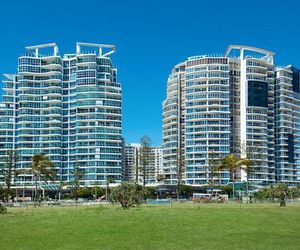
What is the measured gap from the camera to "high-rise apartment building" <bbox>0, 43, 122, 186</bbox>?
15888 centimetres

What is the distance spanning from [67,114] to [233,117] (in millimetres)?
54686

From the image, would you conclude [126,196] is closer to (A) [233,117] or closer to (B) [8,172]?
(B) [8,172]

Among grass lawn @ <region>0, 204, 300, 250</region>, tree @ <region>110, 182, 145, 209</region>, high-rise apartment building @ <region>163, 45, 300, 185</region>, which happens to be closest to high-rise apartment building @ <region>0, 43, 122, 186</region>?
high-rise apartment building @ <region>163, 45, 300, 185</region>

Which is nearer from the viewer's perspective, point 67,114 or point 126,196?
point 126,196

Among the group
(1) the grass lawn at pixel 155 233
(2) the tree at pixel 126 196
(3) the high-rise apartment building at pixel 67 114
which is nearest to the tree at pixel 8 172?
(3) the high-rise apartment building at pixel 67 114

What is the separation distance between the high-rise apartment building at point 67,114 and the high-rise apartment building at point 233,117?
868 inches

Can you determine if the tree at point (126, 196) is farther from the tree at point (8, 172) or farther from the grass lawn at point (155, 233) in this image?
the tree at point (8, 172)

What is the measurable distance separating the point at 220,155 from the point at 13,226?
128 meters

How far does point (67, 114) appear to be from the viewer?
166m

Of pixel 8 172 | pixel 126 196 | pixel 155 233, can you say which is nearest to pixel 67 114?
pixel 8 172

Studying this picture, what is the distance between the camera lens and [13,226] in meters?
32.9

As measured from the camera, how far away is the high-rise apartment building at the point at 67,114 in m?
159

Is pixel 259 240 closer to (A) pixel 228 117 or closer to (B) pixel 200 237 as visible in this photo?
(B) pixel 200 237

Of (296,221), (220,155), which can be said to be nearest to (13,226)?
(296,221)
